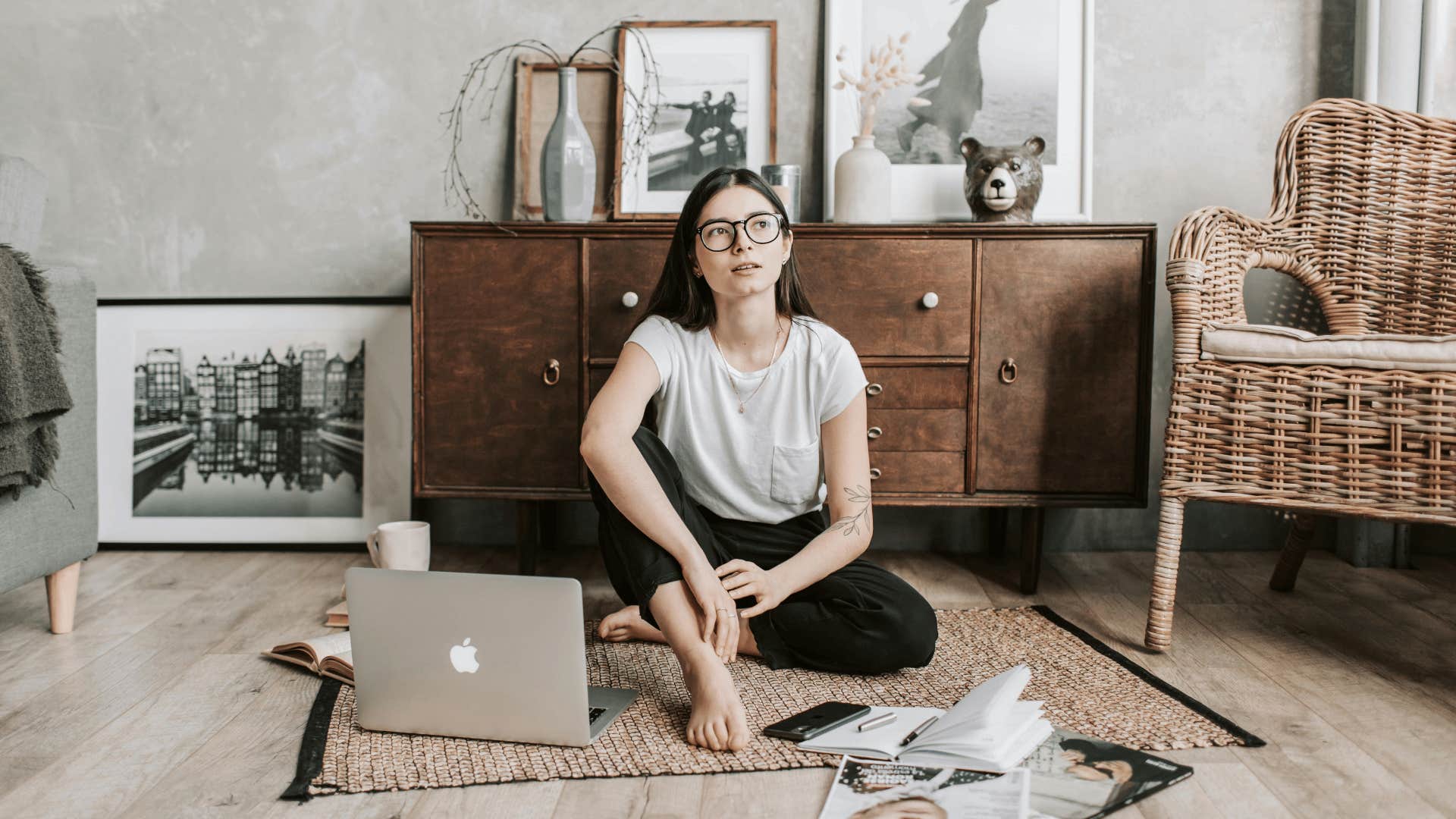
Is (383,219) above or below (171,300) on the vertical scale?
above

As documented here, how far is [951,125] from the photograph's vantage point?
2.43 meters

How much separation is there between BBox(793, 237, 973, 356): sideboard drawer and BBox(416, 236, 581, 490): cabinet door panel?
52cm

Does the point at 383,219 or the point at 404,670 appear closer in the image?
the point at 404,670

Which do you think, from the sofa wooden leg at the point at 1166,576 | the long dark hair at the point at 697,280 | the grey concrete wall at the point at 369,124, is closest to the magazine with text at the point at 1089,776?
the sofa wooden leg at the point at 1166,576

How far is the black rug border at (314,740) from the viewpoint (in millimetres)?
1194

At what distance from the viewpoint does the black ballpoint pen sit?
1.28 meters

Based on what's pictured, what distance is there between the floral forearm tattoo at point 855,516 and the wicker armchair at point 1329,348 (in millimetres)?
538

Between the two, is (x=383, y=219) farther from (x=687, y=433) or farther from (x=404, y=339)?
(x=687, y=433)

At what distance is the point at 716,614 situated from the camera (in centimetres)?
143

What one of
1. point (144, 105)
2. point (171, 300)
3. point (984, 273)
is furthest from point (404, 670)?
point (144, 105)

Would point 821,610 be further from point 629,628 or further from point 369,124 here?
point 369,124

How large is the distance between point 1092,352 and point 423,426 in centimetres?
139

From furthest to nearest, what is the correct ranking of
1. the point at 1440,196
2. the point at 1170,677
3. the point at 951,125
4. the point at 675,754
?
1. the point at 951,125
2. the point at 1440,196
3. the point at 1170,677
4. the point at 675,754

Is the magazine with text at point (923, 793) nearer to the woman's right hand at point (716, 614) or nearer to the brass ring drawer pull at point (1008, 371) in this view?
the woman's right hand at point (716, 614)
